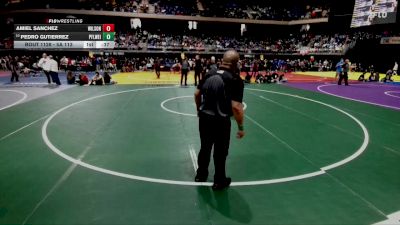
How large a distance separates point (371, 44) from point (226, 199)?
38.2m

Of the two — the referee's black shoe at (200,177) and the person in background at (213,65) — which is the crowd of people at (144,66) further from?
the referee's black shoe at (200,177)

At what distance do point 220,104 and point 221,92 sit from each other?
0.19 m

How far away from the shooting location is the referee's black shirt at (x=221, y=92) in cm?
481

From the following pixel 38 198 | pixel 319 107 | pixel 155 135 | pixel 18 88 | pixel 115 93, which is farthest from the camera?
pixel 18 88

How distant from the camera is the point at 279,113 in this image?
11.4 metres

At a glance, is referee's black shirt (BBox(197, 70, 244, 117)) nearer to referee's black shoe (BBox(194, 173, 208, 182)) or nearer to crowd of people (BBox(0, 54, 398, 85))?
referee's black shoe (BBox(194, 173, 208, 182))

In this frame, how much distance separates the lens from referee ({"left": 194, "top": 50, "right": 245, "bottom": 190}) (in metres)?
4.82

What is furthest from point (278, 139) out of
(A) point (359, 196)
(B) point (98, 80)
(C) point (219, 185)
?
(B) point (98, 80)

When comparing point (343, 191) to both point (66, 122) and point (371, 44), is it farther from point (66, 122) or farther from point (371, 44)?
point (371, 44)

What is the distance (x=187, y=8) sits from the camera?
150 ft

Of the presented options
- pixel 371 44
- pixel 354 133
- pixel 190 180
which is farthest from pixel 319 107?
pixel 371 44
